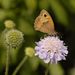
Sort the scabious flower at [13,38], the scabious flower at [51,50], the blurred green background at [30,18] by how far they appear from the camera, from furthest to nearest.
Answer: the blurred green background at [30,18] < the scabious flower at [13,38] < the scabious flower at [51,50]

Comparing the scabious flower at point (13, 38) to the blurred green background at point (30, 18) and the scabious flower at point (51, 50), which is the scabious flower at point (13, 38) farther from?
the blurred green background at point (30, 18)

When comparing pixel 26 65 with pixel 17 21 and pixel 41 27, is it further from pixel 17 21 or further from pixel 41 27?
pixel 41 27

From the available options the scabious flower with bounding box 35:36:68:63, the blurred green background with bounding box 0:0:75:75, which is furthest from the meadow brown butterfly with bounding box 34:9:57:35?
the blurred green background with bounding box 0:0:75:75

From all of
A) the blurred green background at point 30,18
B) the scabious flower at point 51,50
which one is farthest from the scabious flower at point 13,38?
the blurred green background at point 30,18

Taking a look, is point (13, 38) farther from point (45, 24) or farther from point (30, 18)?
point (30, 18)

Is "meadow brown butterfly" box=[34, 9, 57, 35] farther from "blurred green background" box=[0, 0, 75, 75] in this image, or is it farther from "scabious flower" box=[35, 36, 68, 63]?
"blurred green background" box=[0, 0, 75, 75]

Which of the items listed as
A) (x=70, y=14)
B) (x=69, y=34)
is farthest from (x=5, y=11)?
(x=69, y=34)

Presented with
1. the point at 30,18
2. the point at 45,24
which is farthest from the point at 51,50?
the point at 30,18
